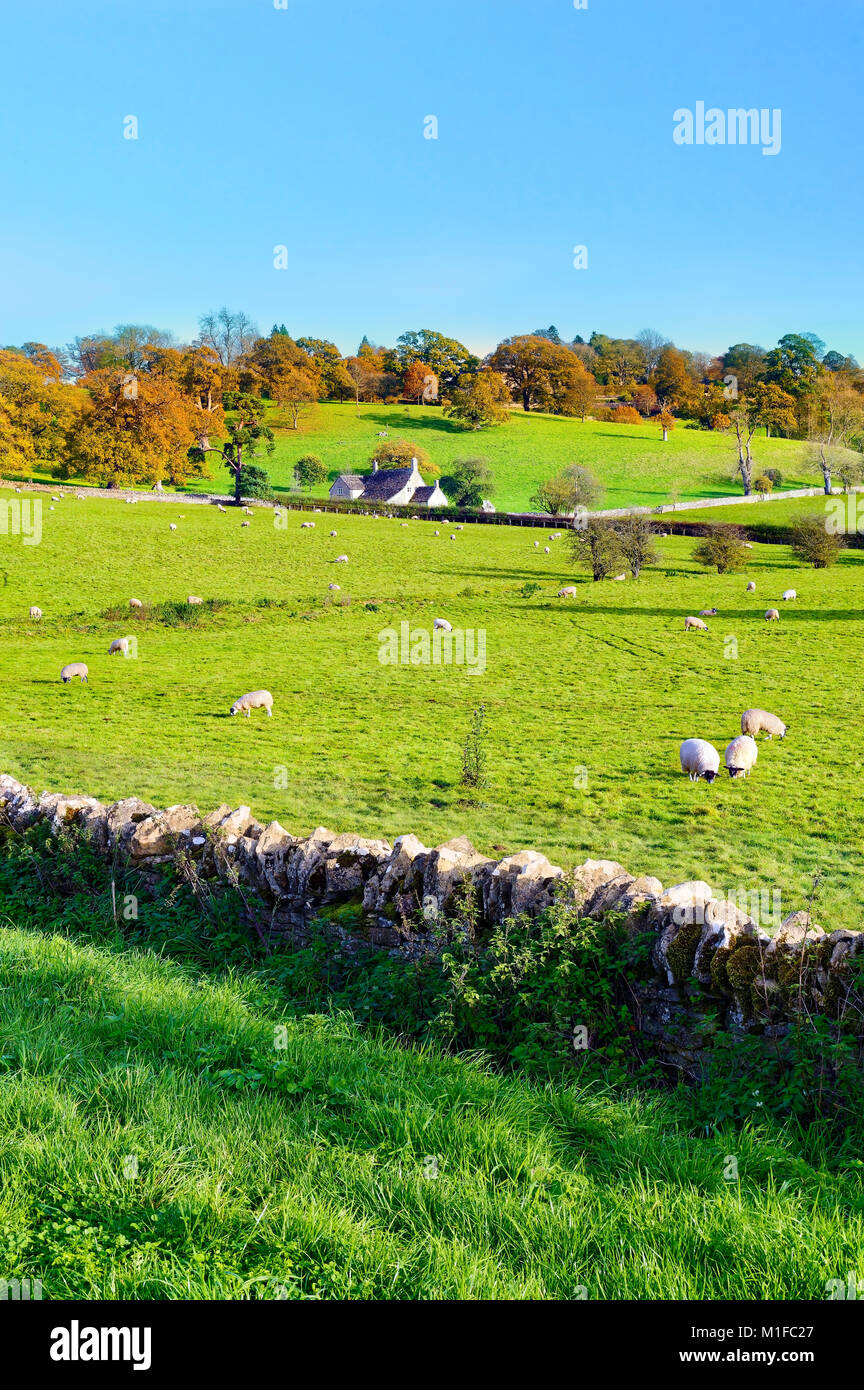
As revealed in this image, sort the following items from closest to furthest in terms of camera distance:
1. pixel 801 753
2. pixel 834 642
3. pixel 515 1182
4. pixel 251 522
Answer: pixel 515 1182
pixel 801 753
pixel 834 642
pixel 251 522

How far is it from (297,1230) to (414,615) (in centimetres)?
3569

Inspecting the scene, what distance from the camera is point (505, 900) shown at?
719 centimetres

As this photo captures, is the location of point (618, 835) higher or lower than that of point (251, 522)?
lower

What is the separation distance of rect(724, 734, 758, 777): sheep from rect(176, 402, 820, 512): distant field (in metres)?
77.0

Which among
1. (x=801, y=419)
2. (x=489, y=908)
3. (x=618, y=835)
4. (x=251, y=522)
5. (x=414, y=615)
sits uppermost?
(x=801, y=419)

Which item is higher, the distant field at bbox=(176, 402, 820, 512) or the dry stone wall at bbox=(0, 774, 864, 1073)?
the distant field at bbox=(176, 402, 820, 512)

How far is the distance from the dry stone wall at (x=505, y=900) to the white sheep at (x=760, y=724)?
44.5ft

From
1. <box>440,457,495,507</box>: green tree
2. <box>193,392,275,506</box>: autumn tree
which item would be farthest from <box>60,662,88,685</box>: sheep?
<box>440,457,495,507</box>: green tree

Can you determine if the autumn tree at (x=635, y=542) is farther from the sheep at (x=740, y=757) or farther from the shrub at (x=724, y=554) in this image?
the sheep at (x=740, y=757)

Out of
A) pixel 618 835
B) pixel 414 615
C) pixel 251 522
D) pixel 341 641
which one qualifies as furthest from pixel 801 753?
pixel 251 522

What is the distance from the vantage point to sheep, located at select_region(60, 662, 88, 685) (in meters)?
27.0

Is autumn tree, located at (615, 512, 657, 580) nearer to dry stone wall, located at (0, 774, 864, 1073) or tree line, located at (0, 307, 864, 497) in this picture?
tree line, located at (0, 307, 864, 497)

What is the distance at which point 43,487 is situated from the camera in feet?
239
